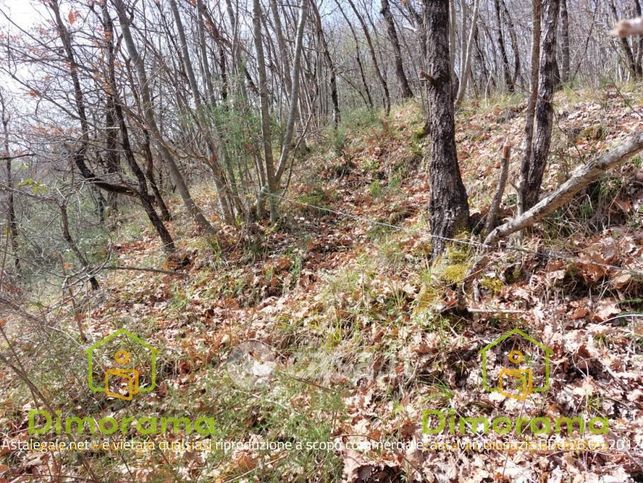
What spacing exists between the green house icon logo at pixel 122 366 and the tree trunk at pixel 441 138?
3.04 m

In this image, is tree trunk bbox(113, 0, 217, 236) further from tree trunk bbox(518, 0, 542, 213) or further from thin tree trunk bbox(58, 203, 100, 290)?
tree trunk bbox(518, 0, 542, 213)

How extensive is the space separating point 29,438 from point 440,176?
4.27m

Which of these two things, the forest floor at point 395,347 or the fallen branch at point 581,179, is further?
the forest floor at point 395,347

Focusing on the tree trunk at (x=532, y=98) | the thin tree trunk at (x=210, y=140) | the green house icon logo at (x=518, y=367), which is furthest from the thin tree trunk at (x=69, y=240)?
the tree trunk at (x=532, y=98)

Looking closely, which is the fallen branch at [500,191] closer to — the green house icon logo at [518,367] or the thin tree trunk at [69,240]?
the green house icon logo at [518,367]

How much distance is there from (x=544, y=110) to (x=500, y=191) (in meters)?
0.77

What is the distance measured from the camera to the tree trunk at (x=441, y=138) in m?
3.14

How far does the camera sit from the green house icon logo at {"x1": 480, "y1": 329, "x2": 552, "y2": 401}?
7.34 ft

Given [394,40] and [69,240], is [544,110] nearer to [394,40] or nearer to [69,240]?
[69,240]

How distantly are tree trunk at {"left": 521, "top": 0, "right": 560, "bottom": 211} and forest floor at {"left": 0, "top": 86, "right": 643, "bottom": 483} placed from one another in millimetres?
350

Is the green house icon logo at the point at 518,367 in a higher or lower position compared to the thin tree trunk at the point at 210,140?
lower

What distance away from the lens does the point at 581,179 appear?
6.80 feet

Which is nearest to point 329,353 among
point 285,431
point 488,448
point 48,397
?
point 285,431

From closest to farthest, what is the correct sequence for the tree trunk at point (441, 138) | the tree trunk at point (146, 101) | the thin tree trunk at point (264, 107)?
the tree trunk at point (441, 138)
the thin tree trunk at point (264, 107)
the tree trunk at point (146, 101)
